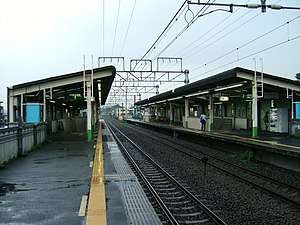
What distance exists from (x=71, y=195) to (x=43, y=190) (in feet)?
2.82

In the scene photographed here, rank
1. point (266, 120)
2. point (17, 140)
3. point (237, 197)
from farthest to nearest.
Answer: point (266, 120), point (17, 140), point (237, 197)

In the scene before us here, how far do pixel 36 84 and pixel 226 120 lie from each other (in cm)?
1589

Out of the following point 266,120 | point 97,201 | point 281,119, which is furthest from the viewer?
point 266,120

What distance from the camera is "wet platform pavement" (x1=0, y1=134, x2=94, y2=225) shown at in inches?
227

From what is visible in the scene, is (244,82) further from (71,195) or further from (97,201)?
(97,201)

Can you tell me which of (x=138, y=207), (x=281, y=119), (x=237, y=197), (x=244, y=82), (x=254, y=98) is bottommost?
(x=237, y=197)

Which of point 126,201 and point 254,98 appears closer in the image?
point 126,201

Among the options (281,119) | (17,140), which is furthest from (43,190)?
(281,119)

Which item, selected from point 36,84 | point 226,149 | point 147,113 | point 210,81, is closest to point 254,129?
point 226,149

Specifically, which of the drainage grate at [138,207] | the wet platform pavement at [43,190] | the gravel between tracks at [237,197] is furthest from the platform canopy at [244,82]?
the drainage grate at [138,207]

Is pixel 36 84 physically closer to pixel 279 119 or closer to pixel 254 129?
pixel 254 129

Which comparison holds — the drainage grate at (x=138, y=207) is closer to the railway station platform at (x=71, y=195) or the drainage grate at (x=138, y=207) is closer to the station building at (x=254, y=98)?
the railway station platform at (x=71, y=195)

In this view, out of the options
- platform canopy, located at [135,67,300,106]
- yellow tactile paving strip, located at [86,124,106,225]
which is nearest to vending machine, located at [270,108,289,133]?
platform canopy, located at [135,67,300,106]

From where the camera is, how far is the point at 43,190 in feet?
25.5
